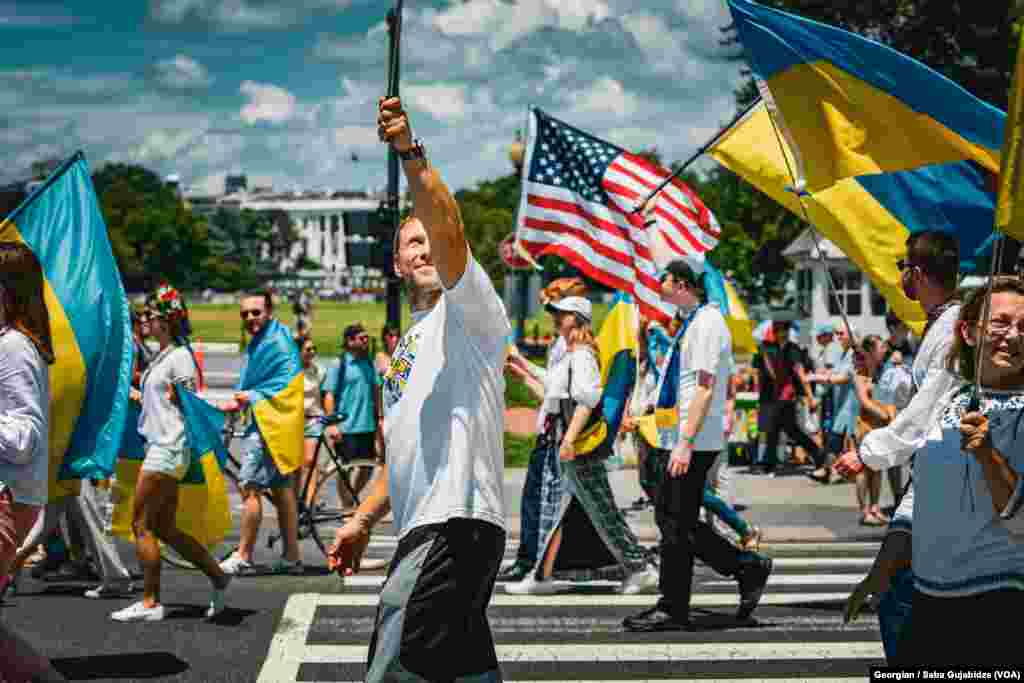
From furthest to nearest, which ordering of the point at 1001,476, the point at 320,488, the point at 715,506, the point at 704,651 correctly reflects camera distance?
1. the point at 320,488
2. the point at 715,506
3. the point at 704,651
4. the point at 1001,476

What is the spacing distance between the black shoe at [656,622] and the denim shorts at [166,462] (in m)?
2.60

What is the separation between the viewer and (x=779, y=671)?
673 cm

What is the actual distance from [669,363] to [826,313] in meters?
35.7

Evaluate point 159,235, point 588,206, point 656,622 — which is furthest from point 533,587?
point 159,235

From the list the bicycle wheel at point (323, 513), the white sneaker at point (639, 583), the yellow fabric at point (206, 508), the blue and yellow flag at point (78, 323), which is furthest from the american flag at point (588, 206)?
the blue and yellow flag at point (78, 323)

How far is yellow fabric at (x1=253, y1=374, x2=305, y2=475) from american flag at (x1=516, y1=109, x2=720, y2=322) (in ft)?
8.43

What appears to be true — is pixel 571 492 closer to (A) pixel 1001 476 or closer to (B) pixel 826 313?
(A) pixel 1001 476

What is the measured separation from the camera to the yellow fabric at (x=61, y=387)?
247 inches

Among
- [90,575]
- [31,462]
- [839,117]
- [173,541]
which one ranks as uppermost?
[839,117]

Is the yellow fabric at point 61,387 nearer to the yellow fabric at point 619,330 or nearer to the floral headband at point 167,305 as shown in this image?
the floral headband at point 167,305

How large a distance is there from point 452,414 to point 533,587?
5056 mm

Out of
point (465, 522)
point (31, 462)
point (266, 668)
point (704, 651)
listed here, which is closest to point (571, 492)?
point (704, 651)

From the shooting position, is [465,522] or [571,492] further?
[571,492]

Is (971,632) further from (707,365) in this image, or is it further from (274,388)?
(274,388)
